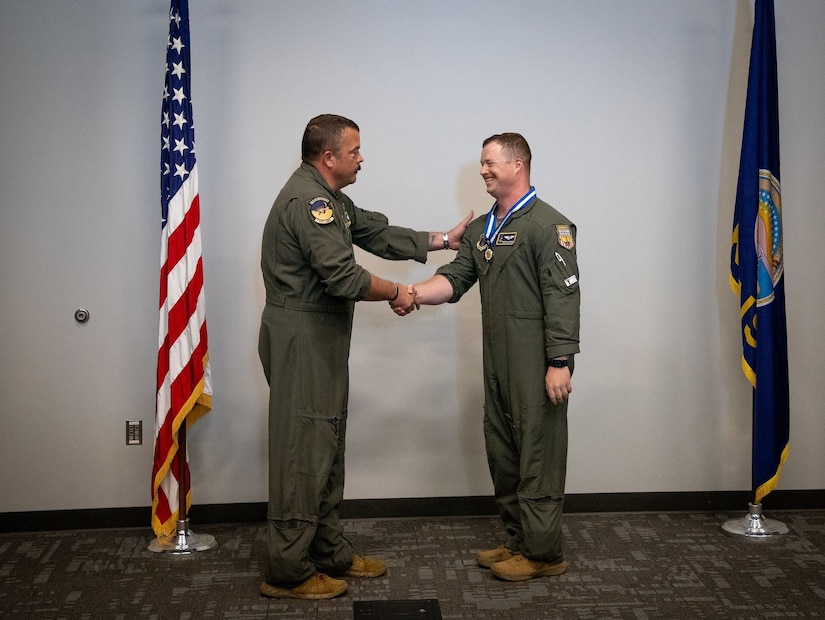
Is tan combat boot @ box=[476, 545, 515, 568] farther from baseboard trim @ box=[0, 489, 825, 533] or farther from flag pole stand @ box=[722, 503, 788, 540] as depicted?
flag pole stand @ box=[722, 503, 788, 540]

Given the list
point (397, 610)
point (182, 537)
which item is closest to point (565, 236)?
point (397, 610)

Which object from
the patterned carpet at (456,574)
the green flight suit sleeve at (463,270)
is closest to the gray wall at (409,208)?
the patterned carpet at (456,574)

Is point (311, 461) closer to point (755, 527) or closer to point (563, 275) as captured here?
point (563, 275)

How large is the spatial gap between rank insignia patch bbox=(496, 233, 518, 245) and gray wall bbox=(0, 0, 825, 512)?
650 millimetres

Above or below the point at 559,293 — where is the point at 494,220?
above

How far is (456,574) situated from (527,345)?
923 mm

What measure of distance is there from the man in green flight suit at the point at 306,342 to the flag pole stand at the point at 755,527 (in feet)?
5.78

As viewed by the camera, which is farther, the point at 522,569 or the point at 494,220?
the point at 494,220

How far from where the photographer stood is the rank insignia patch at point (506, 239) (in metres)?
3.51

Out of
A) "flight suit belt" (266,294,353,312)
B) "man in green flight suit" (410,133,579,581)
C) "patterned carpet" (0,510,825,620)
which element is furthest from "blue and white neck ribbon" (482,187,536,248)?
"patterned carpet" (0,510,825,620)

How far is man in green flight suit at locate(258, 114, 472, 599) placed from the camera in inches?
128

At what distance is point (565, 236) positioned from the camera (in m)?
3.46

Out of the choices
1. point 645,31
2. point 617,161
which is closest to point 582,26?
point 645,31

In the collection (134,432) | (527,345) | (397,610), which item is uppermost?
(527,345)
